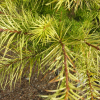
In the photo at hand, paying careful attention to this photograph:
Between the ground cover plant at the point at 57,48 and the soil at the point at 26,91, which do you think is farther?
the soil at the point at 26,91

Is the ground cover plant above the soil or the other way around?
above

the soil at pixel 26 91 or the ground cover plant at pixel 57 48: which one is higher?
the ground cover plant at pixel 57 48

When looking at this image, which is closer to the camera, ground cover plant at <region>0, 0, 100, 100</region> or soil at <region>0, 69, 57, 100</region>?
ground cover plant at <region>0, 0, 100, 100</region>

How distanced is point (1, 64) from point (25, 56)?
0.10 meters

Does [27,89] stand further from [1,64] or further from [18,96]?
[1,64]

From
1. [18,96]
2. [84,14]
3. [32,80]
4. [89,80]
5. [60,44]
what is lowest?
[18,96]

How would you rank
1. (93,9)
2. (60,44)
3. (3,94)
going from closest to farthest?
(60,44)
(93,9)
(3,94)

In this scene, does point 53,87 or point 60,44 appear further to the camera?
point 53,87

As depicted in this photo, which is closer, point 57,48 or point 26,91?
point 57,48

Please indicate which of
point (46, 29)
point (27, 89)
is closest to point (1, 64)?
point (46, 29)

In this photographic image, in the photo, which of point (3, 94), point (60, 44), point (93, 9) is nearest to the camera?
point (60, 44)

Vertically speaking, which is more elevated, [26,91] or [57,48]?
[57,48]

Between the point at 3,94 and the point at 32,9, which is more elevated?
the point at 32,9

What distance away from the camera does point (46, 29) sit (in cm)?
29
